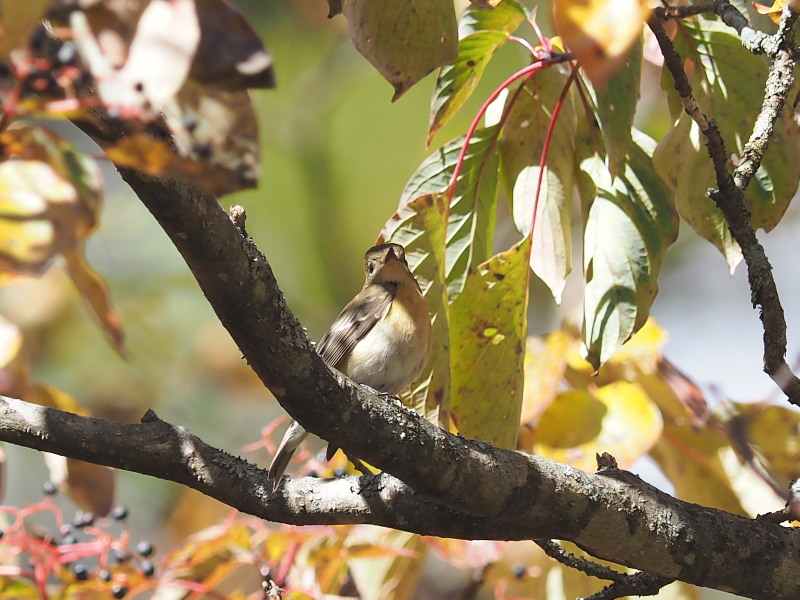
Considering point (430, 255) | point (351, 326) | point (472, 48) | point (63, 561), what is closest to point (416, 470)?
point (430, 255)

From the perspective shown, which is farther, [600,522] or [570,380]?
[570,380]

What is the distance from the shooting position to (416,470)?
5.02 ft

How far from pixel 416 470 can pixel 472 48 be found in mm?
969

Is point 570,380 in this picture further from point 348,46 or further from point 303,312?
point 348,46

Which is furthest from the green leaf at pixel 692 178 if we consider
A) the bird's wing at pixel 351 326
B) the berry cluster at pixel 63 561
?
the berry cluster at pixel 63 561

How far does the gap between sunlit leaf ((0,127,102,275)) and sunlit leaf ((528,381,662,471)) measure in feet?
5.51

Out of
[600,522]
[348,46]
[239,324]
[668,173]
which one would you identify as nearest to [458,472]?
[600,522]

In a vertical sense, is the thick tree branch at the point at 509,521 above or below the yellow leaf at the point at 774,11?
below

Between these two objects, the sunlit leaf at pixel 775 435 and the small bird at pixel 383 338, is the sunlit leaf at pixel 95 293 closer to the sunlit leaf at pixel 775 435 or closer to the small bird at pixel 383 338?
the small bird at pixel 383 338

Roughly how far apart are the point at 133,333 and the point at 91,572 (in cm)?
332

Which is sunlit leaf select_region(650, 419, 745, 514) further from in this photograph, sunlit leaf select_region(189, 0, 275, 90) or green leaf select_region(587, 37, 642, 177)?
sunlit leaf select_region(189, 0, 275, 90)

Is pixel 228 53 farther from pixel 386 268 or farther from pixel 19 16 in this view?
pixel 386 268

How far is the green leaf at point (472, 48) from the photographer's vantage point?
1.93 meters

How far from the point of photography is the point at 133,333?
5688mm
